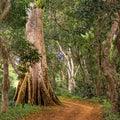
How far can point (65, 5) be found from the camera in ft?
58.7

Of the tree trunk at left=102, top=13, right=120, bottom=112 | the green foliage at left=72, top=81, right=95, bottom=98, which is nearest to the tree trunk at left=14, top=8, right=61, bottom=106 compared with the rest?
the tree trunk at left=102, top=13, right=120, bottom=112

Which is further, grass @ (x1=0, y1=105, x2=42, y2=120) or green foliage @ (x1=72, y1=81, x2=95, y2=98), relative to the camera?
green foliage @ (x1=72, y1=81, x2=95, y2=98)

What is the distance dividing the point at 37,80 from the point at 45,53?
221 cm

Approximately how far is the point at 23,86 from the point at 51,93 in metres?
1.86

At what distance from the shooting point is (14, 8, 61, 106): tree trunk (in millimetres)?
19623

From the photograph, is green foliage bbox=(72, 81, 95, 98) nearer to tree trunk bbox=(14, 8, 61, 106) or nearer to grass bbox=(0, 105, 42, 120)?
tree trunk bbox=(14, 8, 61, 106)

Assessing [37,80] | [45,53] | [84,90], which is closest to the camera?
[37,80]

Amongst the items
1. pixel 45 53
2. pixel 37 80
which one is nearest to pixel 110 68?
pixel 37 80

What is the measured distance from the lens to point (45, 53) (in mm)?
21375

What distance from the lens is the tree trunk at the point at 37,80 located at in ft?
64.4

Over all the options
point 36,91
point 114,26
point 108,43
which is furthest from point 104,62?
point 36,91

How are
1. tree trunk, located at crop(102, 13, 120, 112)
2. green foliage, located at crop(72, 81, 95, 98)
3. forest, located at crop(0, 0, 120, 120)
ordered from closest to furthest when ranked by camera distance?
forest, located at crop(0, 0, 120, 120) < tree trunk, located at crop(102, 13, 120, 112) < green foliage, located at crop(72, 81, 95, 98)

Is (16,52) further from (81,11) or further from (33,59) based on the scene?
(81,11)

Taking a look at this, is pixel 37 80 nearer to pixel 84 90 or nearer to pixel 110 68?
pixel 110 68
